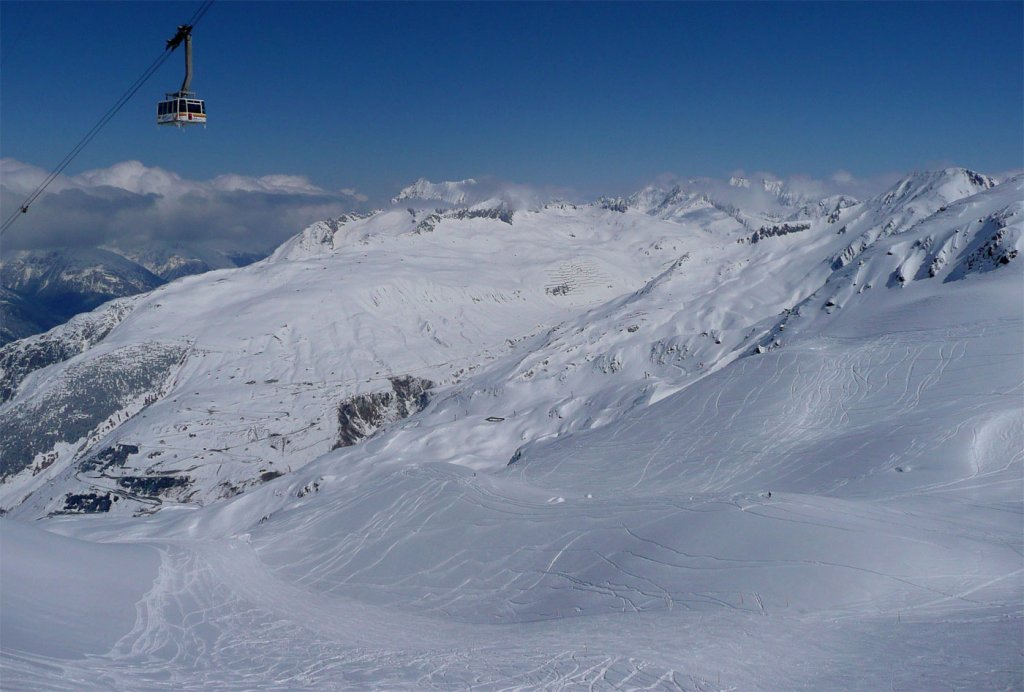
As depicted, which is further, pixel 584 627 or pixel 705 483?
pixel 705 483

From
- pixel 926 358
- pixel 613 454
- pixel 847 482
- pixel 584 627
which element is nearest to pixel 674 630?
pixel 584 627

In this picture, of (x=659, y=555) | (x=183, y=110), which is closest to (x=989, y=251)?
(x=659, y=555)

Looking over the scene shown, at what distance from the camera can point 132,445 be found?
154m

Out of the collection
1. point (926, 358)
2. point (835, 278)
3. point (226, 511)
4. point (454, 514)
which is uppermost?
point (835, 278)

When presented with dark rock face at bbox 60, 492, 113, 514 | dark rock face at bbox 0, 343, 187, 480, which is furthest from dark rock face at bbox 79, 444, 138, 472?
dark rock face at bbox 0, 343, 187, 480

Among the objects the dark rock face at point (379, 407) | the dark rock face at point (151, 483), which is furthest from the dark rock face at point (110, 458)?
the dark rock face at point (379, 407)

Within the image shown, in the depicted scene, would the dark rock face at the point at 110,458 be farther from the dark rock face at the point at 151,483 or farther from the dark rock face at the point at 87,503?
the dark rock face at the point at 87,503

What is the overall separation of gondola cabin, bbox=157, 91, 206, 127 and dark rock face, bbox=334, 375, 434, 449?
454 ft

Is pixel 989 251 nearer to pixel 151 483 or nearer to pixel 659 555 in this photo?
pixel 659 555

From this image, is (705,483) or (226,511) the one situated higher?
(705,483)

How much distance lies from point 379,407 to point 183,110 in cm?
15554

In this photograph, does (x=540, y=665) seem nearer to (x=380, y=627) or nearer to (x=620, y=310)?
(x=380, y=627)

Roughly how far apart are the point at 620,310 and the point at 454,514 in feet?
450

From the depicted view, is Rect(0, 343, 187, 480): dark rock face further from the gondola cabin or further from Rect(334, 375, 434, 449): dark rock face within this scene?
the gondola cabin
